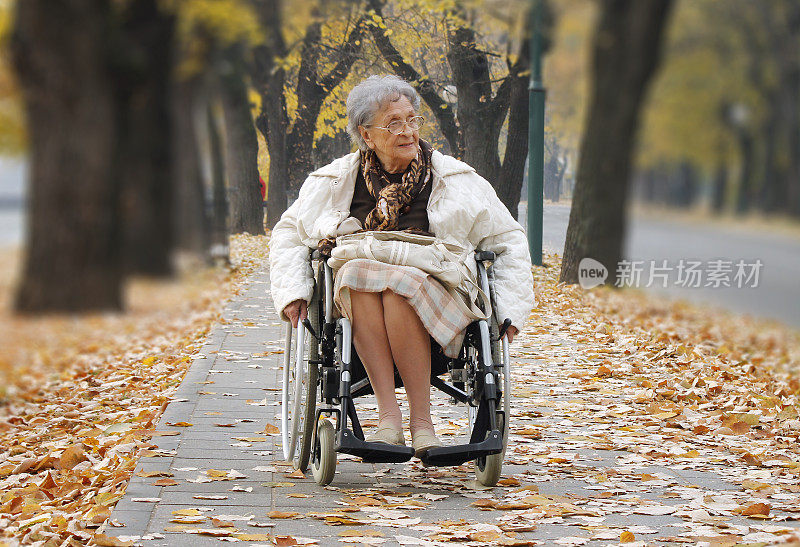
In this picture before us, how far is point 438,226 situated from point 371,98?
0.55 m

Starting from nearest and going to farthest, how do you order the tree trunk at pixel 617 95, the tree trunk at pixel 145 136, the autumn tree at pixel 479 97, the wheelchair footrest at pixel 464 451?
the wheelchair footrest at pixel 464 451, the tree trunk at pixel 145 136, the tree trunk at pixel 617 95, the autumn tree at pixel 479 97

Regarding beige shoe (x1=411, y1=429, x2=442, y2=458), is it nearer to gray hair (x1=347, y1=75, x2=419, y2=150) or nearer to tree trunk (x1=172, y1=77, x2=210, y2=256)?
gray hair (x1=347, y1=75, x2=419, y2=150)

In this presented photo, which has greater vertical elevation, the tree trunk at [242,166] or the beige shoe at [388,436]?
the tree trunk at [242,166]

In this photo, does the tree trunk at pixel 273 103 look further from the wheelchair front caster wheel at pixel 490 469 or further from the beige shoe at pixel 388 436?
the wheelchair front caster wheel at pixel 490 469

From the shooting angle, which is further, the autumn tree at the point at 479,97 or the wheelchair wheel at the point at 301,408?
the autumn tree at the point at 479,97

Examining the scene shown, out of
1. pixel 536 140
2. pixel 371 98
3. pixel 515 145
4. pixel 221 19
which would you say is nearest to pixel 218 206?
pixel 221 19

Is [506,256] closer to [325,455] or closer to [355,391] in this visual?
[355,391]

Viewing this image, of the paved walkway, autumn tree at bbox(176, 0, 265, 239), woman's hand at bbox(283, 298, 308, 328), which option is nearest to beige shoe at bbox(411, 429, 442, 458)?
the paved walkway

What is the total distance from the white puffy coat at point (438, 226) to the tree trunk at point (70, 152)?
2.24 feet

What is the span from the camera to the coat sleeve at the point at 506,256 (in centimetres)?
391

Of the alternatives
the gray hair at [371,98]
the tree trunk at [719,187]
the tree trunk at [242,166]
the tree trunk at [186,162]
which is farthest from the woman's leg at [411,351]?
the tree trunk at [242,166]

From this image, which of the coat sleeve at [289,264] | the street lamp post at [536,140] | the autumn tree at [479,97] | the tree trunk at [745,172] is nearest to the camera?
the coat sleeve at [289,264]

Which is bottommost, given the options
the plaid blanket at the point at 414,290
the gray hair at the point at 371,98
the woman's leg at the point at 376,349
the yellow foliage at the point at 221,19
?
the woman's leg at the point at 376,349

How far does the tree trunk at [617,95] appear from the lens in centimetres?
563
